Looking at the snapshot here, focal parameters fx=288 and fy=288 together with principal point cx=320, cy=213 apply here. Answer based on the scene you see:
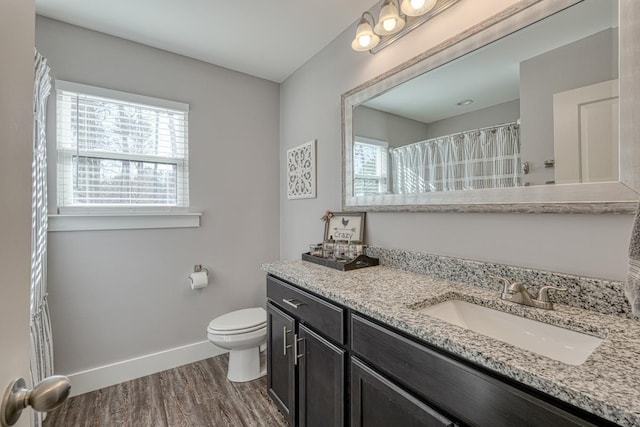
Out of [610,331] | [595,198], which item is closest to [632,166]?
[595,198]

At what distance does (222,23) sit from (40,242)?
176 cm

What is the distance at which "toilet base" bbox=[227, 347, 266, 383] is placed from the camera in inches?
82.4

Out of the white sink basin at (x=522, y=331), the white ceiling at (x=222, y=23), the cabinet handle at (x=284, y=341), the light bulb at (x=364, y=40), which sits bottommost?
the cabinet handle at (x=284, y=341)

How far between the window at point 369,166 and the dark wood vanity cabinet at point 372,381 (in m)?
0.78

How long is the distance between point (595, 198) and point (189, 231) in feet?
8.02

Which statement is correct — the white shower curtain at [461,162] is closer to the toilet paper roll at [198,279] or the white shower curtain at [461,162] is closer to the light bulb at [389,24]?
the light bulb at [389,24]

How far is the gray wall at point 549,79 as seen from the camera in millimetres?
955

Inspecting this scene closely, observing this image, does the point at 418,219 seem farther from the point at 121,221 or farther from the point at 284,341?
the point at 121,221

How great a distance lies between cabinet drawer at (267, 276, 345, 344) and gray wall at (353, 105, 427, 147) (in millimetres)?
978

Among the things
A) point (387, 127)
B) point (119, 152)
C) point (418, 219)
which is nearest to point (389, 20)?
point (387, 127)

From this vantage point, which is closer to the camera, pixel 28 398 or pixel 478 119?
pixel 28 398

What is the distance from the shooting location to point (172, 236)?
2297 millimetres

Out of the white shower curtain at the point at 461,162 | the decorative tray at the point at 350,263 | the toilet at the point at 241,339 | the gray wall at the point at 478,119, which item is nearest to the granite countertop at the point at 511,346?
the decorative tray at the point at 350,263

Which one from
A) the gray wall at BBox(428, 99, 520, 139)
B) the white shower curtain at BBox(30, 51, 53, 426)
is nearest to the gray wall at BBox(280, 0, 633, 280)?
the gray wall at BBox(428, 99, 520, 139)
